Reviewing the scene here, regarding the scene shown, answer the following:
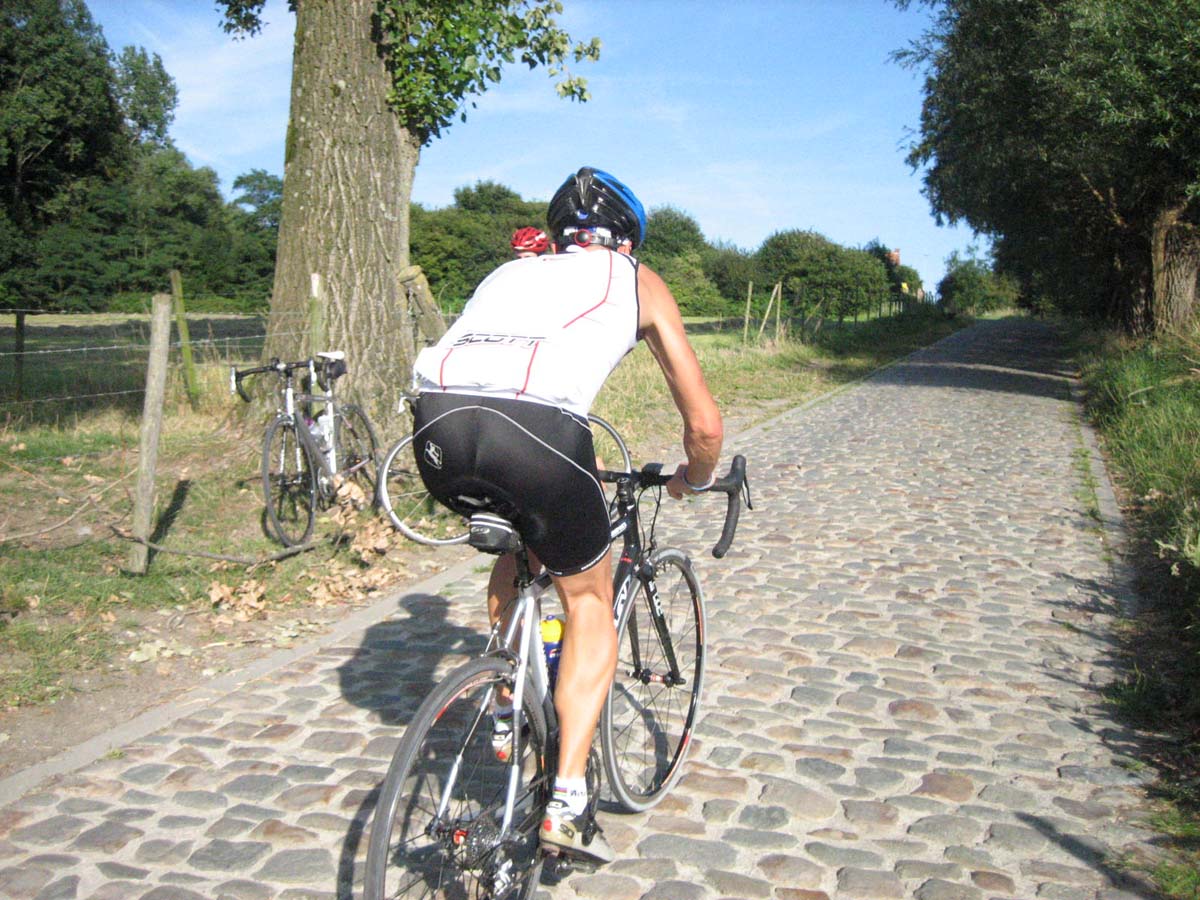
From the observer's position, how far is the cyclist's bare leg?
3.04 m

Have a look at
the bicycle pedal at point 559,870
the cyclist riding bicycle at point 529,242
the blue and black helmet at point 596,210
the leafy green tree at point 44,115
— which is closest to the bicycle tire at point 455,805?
the bicycle pedal at point 559,870

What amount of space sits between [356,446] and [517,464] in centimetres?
584

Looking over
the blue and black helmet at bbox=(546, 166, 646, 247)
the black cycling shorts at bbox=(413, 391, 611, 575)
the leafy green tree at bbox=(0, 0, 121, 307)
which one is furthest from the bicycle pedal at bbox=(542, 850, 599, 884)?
the leafy green tree at bbox=(0, 0, 121, 307)

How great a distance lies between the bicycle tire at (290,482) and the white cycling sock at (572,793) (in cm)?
499

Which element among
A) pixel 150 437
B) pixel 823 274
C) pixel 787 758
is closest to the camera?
pixel 787 758

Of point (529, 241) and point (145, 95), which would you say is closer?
point (529, 241)

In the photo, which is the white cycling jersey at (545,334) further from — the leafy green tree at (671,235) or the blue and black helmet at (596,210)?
the leafy green tree at (671,235)

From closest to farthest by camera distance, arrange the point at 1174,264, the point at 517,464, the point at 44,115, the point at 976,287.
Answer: the point at 517,464, the point at 1174,264, the point at 44,115, the point at 976,287

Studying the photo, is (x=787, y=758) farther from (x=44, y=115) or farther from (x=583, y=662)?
(x=44, y=115)

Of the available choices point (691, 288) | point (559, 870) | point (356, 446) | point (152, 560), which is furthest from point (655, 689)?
point (691, 288)

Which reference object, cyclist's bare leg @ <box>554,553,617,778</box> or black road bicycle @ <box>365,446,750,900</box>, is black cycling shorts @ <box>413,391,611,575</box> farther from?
cyclist's bare leg @ <box>554,553,617,778</box>

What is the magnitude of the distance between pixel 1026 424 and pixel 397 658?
12851mm

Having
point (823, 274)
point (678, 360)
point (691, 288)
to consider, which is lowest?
point (678, 360)

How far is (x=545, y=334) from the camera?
2.82m
